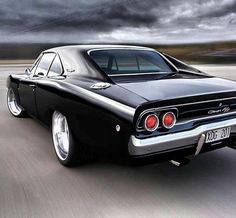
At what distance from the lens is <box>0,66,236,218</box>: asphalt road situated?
268 cm

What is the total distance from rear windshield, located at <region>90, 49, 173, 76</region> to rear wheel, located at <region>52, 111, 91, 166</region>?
757mm

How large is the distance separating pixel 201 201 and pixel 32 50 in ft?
165

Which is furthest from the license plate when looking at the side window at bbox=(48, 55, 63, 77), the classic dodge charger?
the side window at bbox=(48, 55, 63, 77)

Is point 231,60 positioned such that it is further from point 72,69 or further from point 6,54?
point 6,54

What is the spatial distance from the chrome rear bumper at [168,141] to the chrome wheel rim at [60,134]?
1200 millimetres

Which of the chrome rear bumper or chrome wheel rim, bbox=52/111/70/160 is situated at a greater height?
the chrome rear bumper

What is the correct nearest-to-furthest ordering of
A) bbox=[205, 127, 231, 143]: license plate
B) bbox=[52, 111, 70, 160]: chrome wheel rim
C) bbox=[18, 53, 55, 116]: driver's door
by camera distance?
bbox=[205, 127, 231, 143]: license plate < bbox=[52, 111, 70, 160]: chrome wheel rim < bbox=[18, 53, 55, 116]: driver's door

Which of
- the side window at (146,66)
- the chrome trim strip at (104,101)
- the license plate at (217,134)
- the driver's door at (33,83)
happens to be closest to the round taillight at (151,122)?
the chrome trim strip at (104,101)

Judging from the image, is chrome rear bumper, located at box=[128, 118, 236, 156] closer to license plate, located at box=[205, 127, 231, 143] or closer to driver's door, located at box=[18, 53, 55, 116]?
license plate, located at box=[205, 127, 231, 143]

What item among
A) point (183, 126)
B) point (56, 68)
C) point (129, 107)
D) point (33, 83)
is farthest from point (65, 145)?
point (183, 126)

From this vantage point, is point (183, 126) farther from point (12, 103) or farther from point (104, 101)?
point (12, 103)

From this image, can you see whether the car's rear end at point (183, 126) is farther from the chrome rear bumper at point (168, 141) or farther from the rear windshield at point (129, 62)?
the rear windshield at point (129, 62)

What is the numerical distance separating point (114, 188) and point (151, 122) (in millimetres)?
782

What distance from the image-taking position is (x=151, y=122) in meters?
2.72
